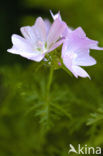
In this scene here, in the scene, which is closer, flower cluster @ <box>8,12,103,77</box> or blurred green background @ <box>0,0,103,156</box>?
flower cluster @ <box>8,12,103,77</box>

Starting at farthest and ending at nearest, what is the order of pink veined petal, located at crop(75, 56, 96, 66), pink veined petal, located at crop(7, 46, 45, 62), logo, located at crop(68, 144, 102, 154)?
logo, located at crop(68, 144, 102, 154) → pink veined petal, located at crop(75, 56, 96, 66) → pink veined petal, located at crop(7, 46, 45, 62)

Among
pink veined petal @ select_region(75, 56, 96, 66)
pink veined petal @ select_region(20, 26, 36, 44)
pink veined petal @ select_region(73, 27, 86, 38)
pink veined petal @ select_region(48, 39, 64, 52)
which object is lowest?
pink veined petal @ select_region(75, 56, 96, 66)

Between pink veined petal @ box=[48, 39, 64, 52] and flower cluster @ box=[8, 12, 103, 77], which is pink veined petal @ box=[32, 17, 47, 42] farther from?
pink veined petal @ box=[48, 39, 64, 52]

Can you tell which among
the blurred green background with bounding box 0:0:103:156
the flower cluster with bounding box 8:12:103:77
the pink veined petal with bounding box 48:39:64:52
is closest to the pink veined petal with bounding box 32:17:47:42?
the flower cluster with bounding box 8:12:103:77

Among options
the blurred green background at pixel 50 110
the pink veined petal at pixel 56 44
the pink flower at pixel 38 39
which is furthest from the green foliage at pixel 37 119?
the pink veined petal at pixel 56 44

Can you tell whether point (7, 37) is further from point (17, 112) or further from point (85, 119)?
point (85, 119)

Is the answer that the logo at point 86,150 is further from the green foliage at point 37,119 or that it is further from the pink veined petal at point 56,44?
the pink veined petal at point 56,44

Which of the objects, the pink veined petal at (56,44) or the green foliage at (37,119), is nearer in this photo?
the pink veined petal at (56,44)

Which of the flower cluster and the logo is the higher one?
the flower cluster

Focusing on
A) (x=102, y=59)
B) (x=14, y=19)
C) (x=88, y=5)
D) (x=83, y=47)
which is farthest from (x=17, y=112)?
(x=14, y=19)

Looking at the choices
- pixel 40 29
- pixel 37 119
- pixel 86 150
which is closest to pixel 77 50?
pixel 40 29
